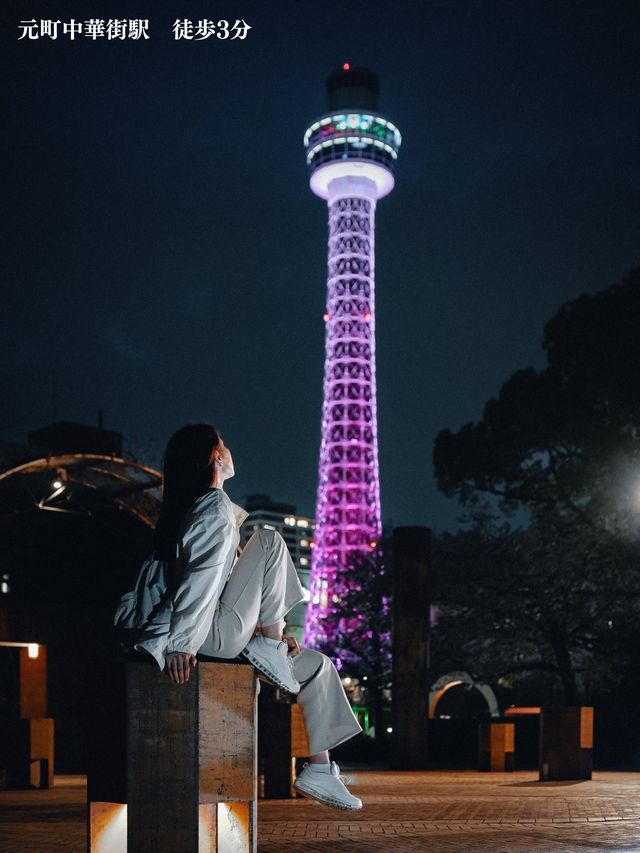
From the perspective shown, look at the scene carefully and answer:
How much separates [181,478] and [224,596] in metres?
Result: 0.48

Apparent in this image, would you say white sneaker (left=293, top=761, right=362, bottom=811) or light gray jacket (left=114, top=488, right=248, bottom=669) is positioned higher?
light gray jacket (left=114, top=488, right=248, bottom=669)

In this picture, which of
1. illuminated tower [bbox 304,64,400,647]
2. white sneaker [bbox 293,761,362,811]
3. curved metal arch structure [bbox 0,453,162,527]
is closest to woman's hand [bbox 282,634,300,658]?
white sneaker [bbox 293,761,362,811]

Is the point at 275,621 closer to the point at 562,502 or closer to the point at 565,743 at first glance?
the point at 565,743

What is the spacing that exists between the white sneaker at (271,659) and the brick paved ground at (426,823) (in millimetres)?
935

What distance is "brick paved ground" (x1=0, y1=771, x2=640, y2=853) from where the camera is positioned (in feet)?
18.5

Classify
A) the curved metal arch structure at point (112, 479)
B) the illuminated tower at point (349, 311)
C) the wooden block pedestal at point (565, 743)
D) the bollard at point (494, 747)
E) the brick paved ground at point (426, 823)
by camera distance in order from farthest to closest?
the illuminated tower at point (349, 311) < the curved metal arch structure at point (112, 479) < the bollard at point (494, 747) < the wooden block pedestal at point (565, 743) < the brick paved ground at point (426, 823)

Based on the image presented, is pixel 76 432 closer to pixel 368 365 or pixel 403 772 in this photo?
pixel 368 365

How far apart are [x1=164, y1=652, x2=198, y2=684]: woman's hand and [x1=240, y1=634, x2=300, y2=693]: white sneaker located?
1.22ft

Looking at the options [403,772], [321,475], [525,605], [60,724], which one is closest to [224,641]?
[403,772]

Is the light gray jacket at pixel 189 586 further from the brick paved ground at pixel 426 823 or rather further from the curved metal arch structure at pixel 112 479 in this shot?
the curved metal arch structure at pixel 112 479

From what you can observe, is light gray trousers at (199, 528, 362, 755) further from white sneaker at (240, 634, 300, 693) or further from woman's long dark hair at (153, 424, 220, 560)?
woman's long dark hair at (153, 424, 220, 560)

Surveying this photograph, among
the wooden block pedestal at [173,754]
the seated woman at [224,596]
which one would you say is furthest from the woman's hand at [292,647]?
Answer: the wooden block pedestal at [173,754]

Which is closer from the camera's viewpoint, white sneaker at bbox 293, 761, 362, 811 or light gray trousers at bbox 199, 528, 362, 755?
light gray trousers at bbox 199, 528, 362, 755

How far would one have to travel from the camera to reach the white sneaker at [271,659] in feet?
14.0
